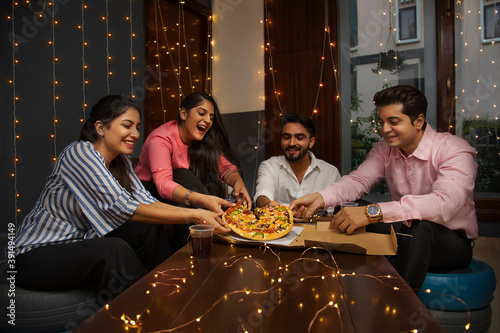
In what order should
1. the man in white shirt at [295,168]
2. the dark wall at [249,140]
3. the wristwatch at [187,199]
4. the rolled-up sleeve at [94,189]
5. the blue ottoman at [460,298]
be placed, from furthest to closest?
the dark wall at [249,140] < the man in white shirt at [295,168] < the wristwatch at [187,199] < the rolled-up sleeve at [94,189] < the blue ottoman at [460,298]

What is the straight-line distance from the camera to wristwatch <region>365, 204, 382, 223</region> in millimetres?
1376

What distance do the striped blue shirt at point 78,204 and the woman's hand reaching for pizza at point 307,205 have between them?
88cm

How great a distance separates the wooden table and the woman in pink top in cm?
103

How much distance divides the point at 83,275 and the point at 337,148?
120 inches

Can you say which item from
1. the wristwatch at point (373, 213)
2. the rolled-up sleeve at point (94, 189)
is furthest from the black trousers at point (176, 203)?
the wristwatch at point (373, 213)

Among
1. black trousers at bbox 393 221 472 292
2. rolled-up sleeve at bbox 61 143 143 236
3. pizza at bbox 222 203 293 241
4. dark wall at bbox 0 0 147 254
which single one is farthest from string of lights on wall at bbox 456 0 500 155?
dark wall at bbox 0 0 147 254

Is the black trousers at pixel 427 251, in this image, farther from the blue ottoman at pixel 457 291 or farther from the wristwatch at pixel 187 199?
the wristwatch at pixel 187 199

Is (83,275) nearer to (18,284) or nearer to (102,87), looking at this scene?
(18,284)

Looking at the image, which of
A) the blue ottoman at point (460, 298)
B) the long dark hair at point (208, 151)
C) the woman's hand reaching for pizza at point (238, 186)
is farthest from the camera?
the long dark hair at point (208, 151)

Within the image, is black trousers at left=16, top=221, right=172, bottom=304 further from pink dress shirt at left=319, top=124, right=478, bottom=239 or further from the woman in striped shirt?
pink dress shirt at left=319, top=124, right=478, bottom=239

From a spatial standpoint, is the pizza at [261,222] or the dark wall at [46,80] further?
the dark wall at [46,80]

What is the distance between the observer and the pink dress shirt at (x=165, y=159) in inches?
82.2

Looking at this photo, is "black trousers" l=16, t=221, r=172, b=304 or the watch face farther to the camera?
the watch face

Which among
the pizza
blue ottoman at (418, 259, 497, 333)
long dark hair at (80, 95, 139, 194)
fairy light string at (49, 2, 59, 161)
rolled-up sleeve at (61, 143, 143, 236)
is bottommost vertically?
blue ottoman at (418, 259, 497, 333)
